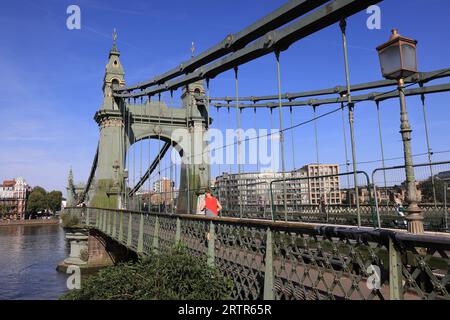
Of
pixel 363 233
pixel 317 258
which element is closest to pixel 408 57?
pixel 363 233

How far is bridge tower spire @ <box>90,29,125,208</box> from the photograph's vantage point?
2095cm

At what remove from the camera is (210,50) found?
8.71 meters

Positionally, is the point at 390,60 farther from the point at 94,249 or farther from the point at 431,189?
the point at 94,249

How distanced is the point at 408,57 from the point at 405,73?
0.56ft

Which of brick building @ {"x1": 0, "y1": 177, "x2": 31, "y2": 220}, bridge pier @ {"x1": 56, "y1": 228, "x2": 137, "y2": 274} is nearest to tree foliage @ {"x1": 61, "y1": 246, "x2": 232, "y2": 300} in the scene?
bridge pier @ {"x1": 56, "y1": 228, "x2": 137, "y2": 274}

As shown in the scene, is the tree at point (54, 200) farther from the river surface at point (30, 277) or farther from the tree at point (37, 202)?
the river surface at point (30, 277)

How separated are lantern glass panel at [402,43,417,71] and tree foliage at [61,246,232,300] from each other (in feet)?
10.9

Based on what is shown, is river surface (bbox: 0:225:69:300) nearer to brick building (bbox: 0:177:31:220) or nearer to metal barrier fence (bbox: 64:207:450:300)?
metal barrier fence (bbox: 64:207:450:300)

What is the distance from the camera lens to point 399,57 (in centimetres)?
361

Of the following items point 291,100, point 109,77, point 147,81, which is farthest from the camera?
point 109,77

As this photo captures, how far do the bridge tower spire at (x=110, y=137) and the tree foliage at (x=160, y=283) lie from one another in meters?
16.7

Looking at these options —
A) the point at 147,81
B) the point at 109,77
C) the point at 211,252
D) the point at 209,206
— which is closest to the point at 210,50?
the point at 209,206
